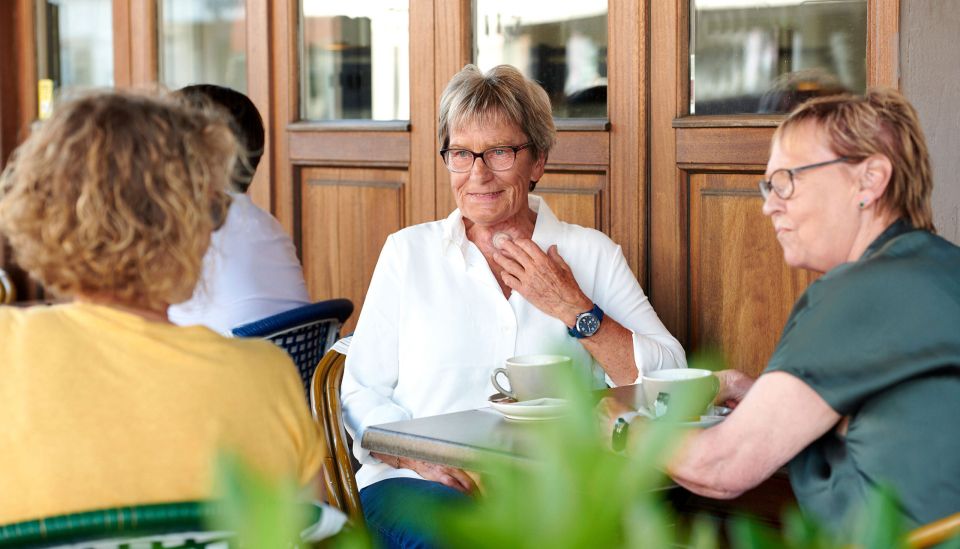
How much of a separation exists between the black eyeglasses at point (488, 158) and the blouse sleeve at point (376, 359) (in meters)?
0.25

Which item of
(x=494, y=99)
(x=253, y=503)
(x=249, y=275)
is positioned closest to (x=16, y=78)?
(x=249, y=275)

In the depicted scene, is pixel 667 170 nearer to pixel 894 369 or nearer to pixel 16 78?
pixel 894 369

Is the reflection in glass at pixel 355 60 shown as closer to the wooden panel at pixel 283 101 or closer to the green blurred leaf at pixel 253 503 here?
the wooden panel at pixel 283 101

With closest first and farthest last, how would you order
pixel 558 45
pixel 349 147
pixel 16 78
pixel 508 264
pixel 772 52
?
pixel 508 264, pixel 772 52, pixel 558 45, pixel 349 147, pixel 16 78

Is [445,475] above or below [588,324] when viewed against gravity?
below

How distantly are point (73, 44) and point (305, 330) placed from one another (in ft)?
12.0

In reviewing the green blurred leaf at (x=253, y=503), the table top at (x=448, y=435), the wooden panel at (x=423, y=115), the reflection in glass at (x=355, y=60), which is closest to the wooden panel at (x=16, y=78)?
the reflection in glass at (x=355, y=60)

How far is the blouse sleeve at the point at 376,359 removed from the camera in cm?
263

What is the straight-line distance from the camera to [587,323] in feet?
8.76

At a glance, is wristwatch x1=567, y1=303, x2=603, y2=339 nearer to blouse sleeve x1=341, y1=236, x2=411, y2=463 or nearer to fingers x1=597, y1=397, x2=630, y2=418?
blouse sleeve x1=341, y1=236, x2=411, y2=463

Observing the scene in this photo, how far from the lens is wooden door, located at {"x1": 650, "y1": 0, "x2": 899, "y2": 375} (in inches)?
129

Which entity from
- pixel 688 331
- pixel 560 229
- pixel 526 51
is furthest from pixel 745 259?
pixel 526 51

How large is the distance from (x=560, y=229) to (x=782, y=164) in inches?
39.7

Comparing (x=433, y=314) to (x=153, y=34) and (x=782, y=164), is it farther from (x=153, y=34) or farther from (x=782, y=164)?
(x=153, y=34)
